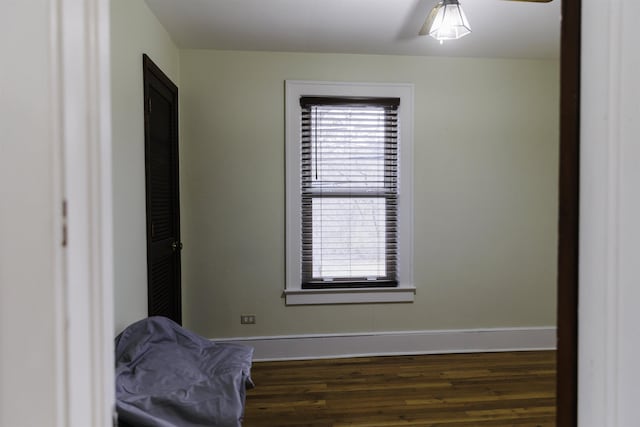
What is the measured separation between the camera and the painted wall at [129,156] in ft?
5.80

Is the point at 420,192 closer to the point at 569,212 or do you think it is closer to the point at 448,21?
the point at 448,21

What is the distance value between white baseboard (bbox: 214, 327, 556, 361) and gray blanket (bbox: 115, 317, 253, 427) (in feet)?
3.22

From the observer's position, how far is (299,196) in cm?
294

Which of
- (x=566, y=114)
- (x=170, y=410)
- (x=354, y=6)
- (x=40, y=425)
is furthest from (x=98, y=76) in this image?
(x=354, y=6)

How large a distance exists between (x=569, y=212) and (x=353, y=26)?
2.37 m

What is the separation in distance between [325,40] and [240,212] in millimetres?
1527

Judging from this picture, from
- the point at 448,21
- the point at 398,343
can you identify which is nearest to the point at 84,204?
the point at 448,21

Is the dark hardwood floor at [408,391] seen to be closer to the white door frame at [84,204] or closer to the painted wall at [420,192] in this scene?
the painted wall at [420,192]

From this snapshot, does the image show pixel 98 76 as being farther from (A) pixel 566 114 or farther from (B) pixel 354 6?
(B) pixel 354 6

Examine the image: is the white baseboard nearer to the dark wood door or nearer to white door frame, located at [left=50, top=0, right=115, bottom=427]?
the dark wood door

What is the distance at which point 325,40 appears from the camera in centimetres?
272

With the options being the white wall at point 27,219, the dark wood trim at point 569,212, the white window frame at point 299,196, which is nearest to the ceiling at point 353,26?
the white window frame at point 299,196

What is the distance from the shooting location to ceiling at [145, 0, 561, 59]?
2.24 m

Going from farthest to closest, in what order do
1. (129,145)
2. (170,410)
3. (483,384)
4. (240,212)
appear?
(240,212) → (483,384) → (129,145) → (170,410)
